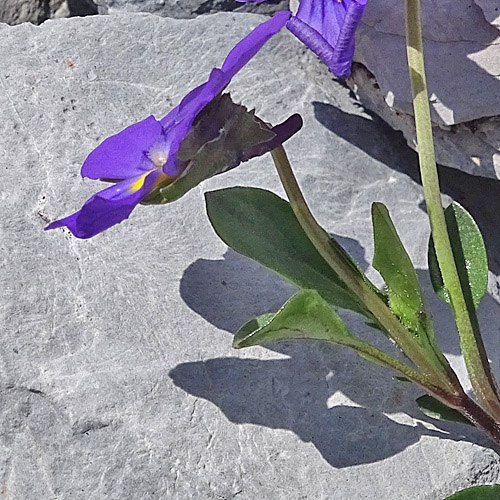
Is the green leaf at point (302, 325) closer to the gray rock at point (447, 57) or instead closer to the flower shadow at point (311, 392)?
the flower shadow at point (311, 392)

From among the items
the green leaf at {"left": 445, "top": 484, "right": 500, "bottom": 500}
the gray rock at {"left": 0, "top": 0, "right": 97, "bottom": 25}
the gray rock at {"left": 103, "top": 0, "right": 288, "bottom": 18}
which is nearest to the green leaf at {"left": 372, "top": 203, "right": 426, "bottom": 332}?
the green leaf at {"left": 445, "top": 484, "right": 500, "bottom": 500}

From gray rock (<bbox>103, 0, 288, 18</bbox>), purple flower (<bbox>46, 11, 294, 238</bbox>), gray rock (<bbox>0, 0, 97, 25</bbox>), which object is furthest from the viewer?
gray rock (<bbox>0, 0, 97, 25</bbox>)

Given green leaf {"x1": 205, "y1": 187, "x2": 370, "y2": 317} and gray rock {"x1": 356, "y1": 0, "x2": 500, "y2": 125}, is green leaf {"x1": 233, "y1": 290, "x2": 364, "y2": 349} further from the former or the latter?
gray rock {"x1": 356, "y1": 0, "x2": 500, "y2": 125}

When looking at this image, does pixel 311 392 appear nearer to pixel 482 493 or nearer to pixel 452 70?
pixel 482 493

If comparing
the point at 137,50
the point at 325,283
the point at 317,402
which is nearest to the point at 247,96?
the point at 137,50

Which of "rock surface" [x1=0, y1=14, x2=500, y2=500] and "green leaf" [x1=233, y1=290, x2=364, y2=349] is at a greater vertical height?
"green leaf" [x1=233, y1=290, x2=364, y2=349]

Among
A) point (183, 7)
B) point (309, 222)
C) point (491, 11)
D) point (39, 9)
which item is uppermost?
point (491, 11)

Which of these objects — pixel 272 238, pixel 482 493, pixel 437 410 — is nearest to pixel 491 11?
pixel 272 238
